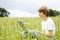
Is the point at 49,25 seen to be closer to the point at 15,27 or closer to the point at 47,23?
the point at 47,23

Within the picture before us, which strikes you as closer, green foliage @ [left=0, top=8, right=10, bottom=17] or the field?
the field

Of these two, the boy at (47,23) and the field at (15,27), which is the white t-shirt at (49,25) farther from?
the field at (15,27)

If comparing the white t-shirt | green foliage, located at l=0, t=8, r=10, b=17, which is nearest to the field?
green foliage, located at l=0, t=8, r=10, b=17

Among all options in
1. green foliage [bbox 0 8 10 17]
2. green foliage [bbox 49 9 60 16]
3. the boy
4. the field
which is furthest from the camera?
green foliage [bbox 0 8 10 17]

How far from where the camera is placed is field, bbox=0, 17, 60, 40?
203 cm

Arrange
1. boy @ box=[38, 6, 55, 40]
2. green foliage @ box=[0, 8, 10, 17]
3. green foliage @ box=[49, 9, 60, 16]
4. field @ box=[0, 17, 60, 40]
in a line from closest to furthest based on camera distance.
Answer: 1. boy @ box=[38, 6, 55, 40]
2. field @ box=[0, 17, 60, 40]
3. green foliage @ box=[49, 9, 60, 16]
4. green foliage @ box=[0, 8, 10, 17]

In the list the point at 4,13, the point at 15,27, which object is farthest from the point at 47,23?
the point at 4,13

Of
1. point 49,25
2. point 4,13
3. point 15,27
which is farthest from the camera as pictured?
point 4,13

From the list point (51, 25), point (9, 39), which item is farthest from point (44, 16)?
point (9, 39)

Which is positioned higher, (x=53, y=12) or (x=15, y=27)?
(x=53, y=12)

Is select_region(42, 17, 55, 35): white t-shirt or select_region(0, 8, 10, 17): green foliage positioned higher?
select_region(0, 8, 10, 17): green foliage

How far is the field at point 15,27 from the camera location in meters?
2.03

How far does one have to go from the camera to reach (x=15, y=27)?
2158 mm

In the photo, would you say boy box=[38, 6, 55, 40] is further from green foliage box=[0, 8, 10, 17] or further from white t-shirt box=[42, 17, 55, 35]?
green foliage box=[0, 8, 10, 17]
